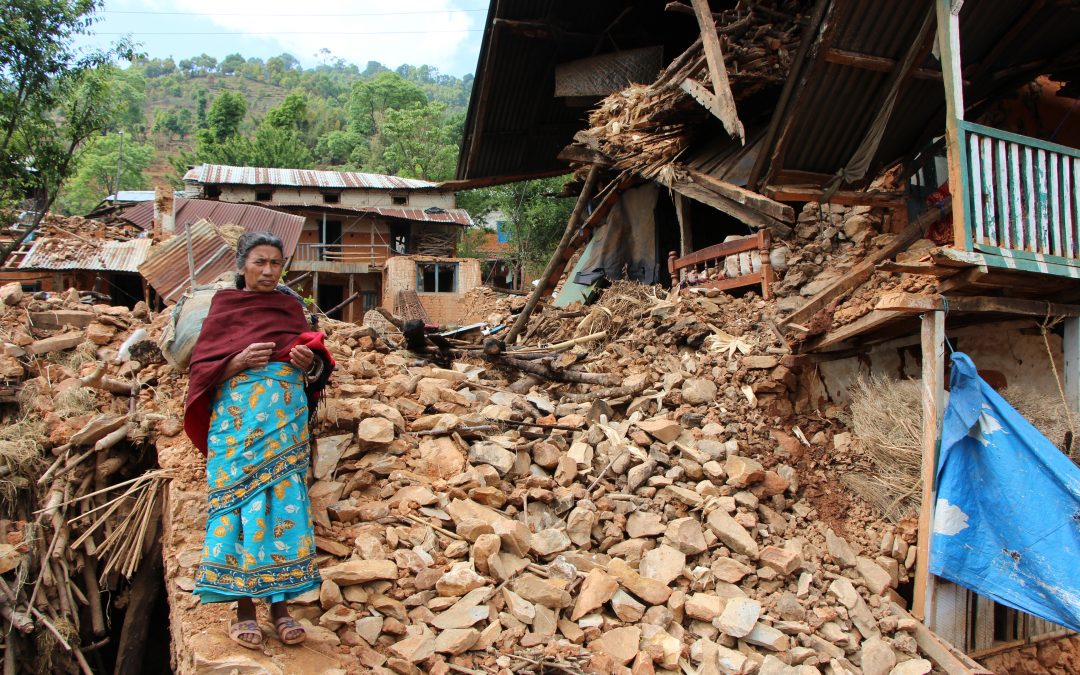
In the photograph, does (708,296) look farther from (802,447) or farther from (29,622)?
(29,622)

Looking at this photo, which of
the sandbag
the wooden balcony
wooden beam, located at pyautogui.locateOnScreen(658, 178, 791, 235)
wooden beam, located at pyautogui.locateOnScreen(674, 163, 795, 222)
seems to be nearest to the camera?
the sandbag

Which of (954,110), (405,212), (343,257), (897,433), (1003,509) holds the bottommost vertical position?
(1003,509)

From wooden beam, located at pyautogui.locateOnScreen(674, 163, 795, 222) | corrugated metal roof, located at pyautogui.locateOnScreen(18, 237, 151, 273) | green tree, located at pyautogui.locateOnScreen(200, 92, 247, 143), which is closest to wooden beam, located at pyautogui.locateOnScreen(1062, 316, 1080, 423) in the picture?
wooden beam, located at pyautogui.locateOnScreen(674, 163, 795, 222)

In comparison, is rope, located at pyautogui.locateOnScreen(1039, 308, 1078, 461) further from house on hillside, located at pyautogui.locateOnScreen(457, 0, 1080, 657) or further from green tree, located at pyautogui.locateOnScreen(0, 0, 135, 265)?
green tree, located at pyautogui.locateOnScreen(0, 0, 135, 265)

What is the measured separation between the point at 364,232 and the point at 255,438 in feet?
72.3

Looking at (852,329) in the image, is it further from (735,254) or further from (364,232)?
(364,232)

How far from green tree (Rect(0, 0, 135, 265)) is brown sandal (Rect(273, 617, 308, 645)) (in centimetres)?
1135

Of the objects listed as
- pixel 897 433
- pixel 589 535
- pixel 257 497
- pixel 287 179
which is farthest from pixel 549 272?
pixel 287 179

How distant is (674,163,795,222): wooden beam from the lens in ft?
19.3

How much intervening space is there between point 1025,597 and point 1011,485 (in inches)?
25.4

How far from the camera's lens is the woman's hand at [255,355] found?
280cm

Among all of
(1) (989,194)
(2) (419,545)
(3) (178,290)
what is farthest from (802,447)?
(3) (178,290)

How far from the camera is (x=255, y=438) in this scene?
277 centimetres

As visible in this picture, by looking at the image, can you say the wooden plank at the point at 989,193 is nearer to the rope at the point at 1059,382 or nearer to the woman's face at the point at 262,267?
the rope at the point at 1059,382
